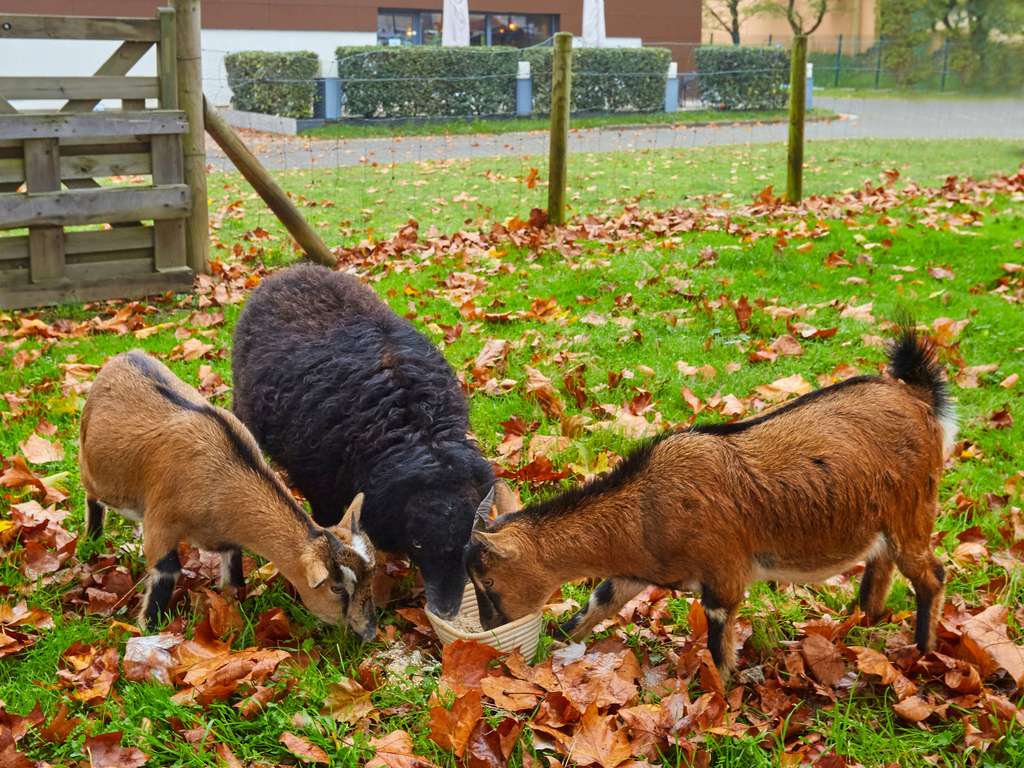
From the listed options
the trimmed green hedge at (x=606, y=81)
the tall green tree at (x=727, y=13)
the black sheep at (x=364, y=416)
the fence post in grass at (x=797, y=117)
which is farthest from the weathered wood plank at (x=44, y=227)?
the tall green tree at (x=727, y=13)

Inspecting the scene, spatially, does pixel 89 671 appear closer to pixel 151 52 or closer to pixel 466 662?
pixel 466 662

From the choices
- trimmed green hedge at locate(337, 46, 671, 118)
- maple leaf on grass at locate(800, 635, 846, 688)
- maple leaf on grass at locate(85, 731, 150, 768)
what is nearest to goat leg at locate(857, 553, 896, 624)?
maple leaf on grass at locate(800, 635, 846, 688)

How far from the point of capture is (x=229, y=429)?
477 centimetres

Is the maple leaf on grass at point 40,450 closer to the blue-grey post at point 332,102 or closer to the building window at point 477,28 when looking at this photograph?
the blue-grey post at point 332,102

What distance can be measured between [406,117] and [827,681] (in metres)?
23.2

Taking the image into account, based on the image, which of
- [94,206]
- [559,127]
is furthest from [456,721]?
[559,127]

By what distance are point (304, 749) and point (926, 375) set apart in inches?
113

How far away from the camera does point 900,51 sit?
3219 centimetres

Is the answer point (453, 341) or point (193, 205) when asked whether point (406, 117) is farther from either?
point (453, 341)

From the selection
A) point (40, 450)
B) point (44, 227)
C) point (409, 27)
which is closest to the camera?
point (40, 450)

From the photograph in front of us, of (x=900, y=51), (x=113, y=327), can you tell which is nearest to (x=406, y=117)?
(x=900, y=51)

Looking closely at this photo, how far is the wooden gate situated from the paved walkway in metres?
9.27

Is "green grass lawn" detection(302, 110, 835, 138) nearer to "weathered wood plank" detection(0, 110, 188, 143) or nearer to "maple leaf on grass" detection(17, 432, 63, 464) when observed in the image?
"weathered wood plank" detection(0, 110, 188, 143)

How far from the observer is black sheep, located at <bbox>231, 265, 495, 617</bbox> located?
4.63m
